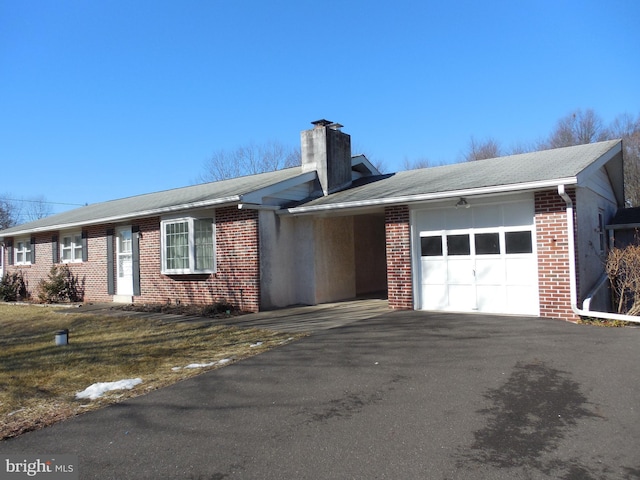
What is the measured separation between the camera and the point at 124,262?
14.9 metres

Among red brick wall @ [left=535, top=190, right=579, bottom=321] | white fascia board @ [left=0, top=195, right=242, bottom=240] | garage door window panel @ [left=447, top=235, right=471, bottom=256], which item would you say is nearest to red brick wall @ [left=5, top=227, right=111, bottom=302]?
white fascia board @ [left=0, top=195, right=242, bottom=240]

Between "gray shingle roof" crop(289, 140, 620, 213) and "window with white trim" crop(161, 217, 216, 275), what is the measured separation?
8.10ft

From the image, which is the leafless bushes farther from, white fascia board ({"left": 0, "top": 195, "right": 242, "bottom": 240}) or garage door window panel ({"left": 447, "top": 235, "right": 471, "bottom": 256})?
white fascia board ({"left": 0, "top": 195, "right": 242, "bottom": 240})

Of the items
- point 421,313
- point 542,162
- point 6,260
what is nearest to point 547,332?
point 421,313

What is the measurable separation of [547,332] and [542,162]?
442 centimetres

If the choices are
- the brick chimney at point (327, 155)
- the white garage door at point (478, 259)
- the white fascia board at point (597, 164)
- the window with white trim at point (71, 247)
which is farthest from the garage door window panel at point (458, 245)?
the window with white trim at point (71, 247)

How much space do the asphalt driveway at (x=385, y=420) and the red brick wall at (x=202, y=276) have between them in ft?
15.5

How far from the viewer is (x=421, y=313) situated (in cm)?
988

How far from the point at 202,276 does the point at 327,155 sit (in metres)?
4.77

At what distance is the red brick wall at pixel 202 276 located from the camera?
11453 mm

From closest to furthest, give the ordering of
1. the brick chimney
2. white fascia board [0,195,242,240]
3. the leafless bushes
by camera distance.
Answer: the leafless bushes < white fascia board [0,195,242,240] < the brick chimney

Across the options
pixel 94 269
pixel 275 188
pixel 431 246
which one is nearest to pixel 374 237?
pixel 275 188

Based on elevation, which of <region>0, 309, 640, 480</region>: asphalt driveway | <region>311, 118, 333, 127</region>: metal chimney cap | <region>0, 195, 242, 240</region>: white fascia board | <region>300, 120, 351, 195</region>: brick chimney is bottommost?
<region>0, 309, 640, 480</region>: asphalt driveway

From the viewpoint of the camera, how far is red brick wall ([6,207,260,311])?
451 inches
